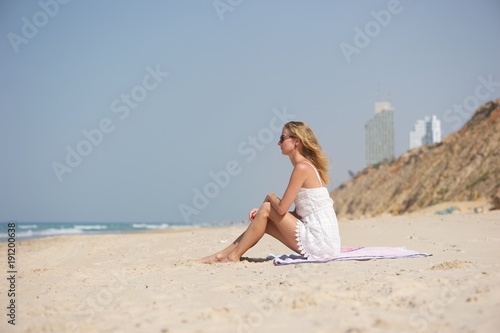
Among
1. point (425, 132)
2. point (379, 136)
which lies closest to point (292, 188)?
point (379, 136)

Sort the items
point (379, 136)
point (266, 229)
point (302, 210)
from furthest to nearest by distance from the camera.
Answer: point (379, 136), point (266, 229), point (302, 210)

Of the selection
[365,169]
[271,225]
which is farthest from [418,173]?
[271,225]

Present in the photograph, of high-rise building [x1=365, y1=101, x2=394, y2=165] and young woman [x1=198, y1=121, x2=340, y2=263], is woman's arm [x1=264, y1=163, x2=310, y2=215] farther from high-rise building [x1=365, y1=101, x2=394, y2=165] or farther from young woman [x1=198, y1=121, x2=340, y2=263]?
high-rise building [x1=365, y1=101, x2=394, y2=165]

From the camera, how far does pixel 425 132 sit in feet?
364

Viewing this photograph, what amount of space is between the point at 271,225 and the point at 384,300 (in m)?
2.98

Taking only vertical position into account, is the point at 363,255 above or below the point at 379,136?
below

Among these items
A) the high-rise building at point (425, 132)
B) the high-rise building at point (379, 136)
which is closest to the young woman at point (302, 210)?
the high-rise building at point (379, 136)

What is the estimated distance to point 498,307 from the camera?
3.59 meters

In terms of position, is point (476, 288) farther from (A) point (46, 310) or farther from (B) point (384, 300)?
(A) point (46, 310)

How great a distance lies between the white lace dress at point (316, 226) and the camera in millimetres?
6480

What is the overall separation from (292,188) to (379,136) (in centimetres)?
8392

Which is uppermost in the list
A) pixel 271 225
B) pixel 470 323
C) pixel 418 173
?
pixel 418 173

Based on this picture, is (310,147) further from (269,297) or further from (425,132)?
(425,132)

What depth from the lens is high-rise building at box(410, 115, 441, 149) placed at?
10275 centimetres
